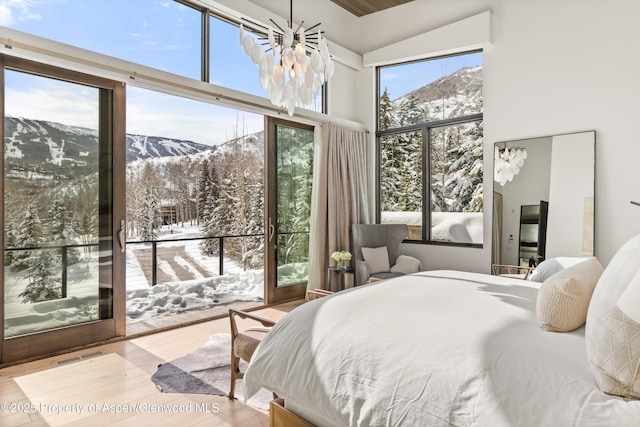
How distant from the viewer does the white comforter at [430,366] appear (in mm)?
1042

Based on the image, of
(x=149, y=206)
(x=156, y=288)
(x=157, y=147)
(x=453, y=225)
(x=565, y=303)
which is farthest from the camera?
(x=157, y=147)

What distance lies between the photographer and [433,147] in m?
4.92

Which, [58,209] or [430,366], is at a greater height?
[58,209]

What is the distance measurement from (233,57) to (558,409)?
176 inches

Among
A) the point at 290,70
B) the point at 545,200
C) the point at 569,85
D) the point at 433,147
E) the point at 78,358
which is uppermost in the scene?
the point at 569,85

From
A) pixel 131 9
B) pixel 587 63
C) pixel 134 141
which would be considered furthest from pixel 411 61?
pixel 134 141

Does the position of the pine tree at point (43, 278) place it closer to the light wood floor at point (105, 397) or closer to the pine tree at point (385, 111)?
the light wood floor at point (105, 397)

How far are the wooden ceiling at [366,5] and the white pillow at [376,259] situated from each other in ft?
10.7

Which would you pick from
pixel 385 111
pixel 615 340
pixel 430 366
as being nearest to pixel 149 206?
pixel 385 111

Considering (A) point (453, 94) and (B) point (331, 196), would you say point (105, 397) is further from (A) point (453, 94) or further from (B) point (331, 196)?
(A) point (453, 94)

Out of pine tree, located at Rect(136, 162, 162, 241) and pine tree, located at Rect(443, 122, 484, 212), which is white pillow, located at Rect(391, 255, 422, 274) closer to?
pine tree, located at Rect(443, 122, 484, 212)

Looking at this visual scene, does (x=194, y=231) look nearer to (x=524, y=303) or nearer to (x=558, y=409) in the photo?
(x=524, y=303)

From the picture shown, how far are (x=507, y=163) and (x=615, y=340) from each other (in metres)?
3.56

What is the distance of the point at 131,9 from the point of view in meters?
3.93
